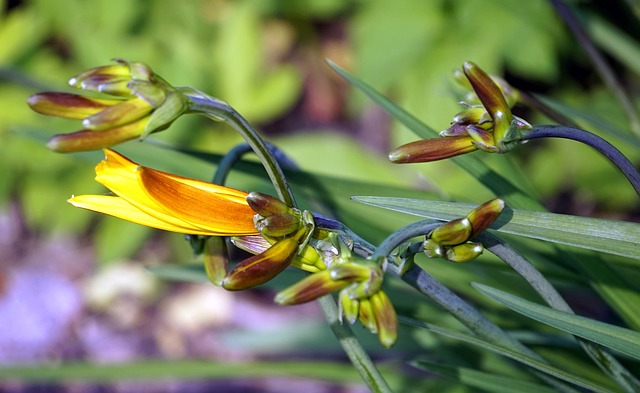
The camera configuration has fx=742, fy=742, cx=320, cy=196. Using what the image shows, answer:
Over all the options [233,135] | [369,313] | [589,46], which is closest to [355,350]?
[369,313]

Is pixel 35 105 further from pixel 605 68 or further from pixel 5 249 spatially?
pixel 5 249

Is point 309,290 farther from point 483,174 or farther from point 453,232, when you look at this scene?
point 483,174

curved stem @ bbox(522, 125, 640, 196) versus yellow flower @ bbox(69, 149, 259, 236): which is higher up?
curved stem @ bbox(522, 125, 640, 196)

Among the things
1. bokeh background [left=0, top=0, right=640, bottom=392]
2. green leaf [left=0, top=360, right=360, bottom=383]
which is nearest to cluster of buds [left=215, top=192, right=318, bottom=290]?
green leaf [left=0, top=360, right=360, bottom=383]

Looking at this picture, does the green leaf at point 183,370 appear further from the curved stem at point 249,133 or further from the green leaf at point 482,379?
the curved stem at point 249,133

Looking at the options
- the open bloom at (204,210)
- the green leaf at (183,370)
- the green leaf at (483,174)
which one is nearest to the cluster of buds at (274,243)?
the open bloom at (204,210)

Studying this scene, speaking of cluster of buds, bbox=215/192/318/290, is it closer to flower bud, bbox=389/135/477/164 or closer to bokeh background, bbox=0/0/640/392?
flower bud, bbox=389/135/477/164
